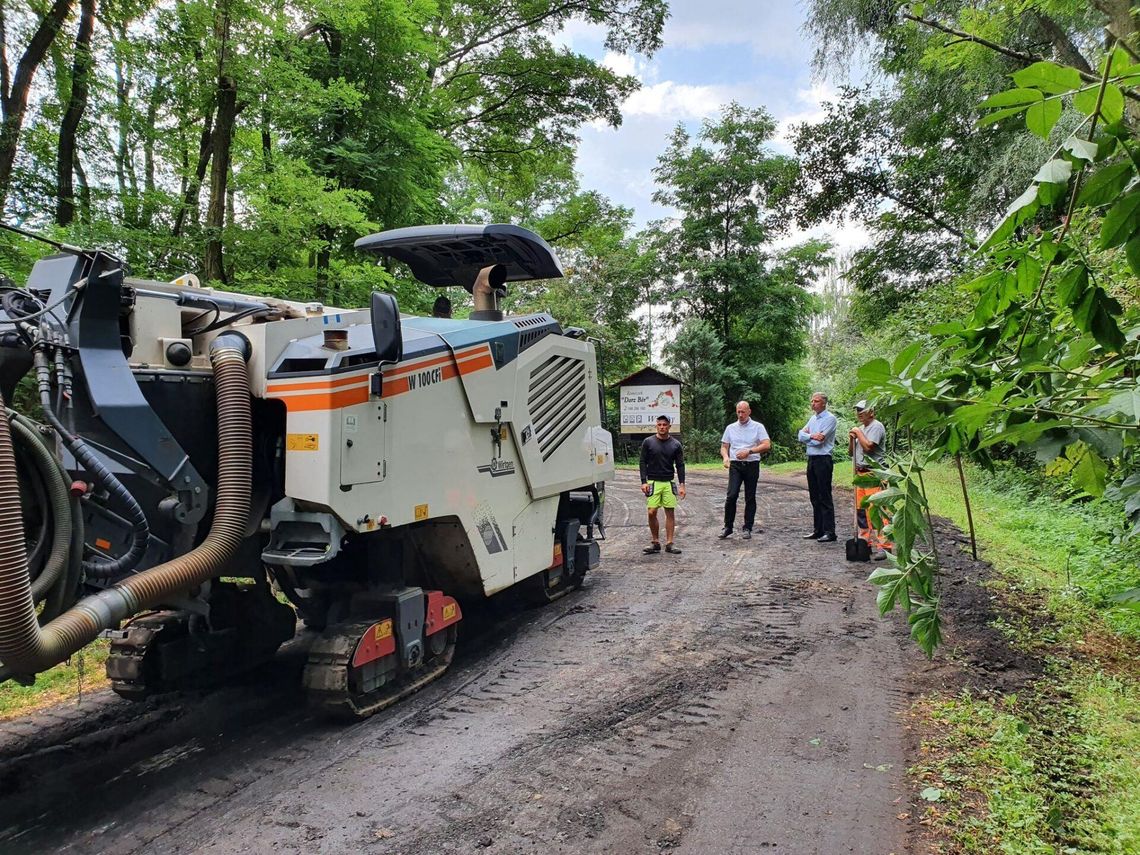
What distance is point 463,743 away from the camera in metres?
3.82

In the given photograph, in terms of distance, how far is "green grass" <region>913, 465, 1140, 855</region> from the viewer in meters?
2.77

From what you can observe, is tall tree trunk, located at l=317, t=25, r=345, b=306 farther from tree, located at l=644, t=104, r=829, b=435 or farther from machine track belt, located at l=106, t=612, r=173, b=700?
tree, located at l=644, t=104, r=829, b=435

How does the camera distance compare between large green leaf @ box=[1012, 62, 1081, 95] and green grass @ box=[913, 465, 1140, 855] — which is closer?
large green leaf @ box=[1012, 62, 1081, 95]

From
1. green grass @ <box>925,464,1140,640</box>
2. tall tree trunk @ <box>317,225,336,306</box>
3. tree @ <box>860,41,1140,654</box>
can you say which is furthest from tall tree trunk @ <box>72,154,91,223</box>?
green grass @ <box>925,464,1140,640</box>

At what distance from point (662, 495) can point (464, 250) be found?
4.03 meters

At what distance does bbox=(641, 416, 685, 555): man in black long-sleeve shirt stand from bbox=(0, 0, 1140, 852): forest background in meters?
2.64

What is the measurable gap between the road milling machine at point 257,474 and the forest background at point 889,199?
2.68 meters

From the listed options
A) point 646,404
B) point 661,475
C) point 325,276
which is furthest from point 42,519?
point 646,404

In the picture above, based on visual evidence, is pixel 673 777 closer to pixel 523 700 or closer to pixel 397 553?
pixel 523 700

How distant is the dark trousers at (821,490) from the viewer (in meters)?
8.80

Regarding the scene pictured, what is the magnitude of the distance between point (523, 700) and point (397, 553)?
1235 millimetres

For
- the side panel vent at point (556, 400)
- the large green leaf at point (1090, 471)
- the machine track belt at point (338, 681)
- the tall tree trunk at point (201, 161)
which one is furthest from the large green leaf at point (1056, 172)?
the tall tree trunk at point (201, 161)

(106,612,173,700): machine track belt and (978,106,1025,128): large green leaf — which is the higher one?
(978,106,1025,128): large green leaf

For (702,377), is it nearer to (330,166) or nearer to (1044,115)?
(330,166)
